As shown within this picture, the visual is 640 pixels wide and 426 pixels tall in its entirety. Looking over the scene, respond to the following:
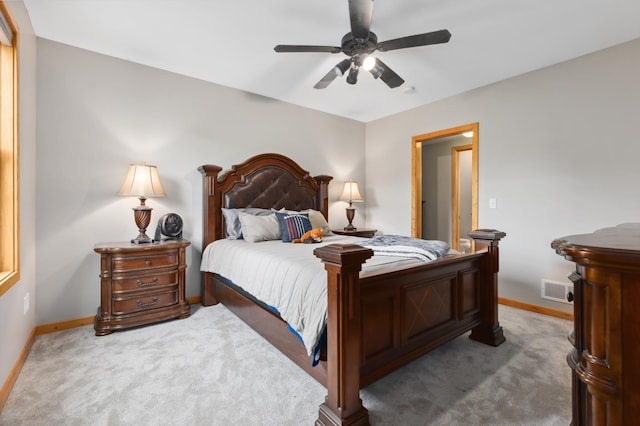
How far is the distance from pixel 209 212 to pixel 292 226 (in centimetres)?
100

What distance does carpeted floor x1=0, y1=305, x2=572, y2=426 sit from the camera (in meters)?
1.59

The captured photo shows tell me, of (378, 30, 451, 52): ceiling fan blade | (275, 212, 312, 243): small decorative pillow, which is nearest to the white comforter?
(275, 212, 312, 243): small decorative pillow

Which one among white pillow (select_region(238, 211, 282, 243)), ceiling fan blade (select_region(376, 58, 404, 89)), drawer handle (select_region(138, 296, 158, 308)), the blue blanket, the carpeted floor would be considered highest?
ceiling fan blade (select_region(376, 58, 404, 89))

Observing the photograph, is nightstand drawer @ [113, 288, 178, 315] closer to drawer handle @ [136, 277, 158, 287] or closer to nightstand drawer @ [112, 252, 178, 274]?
drawer handle @ [136, 277, 158, 287]

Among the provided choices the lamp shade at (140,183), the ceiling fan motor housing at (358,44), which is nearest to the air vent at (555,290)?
the ceiling fan motor housing at (358,44)

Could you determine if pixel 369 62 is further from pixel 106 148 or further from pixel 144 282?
pixel 144 282

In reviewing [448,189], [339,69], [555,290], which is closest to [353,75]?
[339,69]

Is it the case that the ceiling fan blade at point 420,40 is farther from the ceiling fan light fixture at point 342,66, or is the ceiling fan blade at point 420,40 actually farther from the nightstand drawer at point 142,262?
the nightstand drawer at point 142,262

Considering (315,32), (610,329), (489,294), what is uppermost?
(315,32)

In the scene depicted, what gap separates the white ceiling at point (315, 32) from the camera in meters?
2.27

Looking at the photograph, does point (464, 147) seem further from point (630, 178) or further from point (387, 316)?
point (387, 316)

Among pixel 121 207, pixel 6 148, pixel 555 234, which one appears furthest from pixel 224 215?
pixel 555 234

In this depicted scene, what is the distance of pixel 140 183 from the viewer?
283 cm

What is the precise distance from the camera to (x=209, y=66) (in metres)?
3.21
